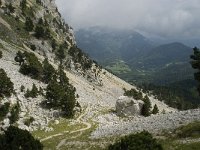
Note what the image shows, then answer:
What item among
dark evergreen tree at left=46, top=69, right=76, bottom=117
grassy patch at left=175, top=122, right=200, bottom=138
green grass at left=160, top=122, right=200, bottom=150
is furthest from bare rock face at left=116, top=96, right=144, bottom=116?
grassy patch at left=175, top=122, right=200, bottom=138

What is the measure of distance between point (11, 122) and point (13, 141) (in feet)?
130

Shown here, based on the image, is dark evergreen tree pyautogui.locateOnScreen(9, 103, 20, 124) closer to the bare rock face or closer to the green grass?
the bare rock face

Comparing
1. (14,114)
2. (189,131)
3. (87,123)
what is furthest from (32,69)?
(189,131)

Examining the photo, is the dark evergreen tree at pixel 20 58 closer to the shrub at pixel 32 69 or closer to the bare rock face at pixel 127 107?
the shrub at pixel 32 69

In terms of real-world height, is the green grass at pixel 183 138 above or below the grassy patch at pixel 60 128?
below

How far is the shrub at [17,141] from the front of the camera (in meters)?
53.8

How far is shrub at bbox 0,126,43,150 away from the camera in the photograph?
176 feet

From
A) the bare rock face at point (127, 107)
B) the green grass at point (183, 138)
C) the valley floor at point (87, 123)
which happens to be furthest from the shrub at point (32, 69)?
the green grass at point (183, 138)

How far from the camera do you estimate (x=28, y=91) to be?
115438mm

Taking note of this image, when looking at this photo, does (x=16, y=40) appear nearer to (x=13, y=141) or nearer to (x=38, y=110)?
(x=38, y=110)

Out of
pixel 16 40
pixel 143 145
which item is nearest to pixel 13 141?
pixel 143 145

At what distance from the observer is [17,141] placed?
181 feet

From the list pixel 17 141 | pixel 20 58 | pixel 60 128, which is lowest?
pixel 17 141

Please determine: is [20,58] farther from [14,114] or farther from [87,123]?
[14,114]
